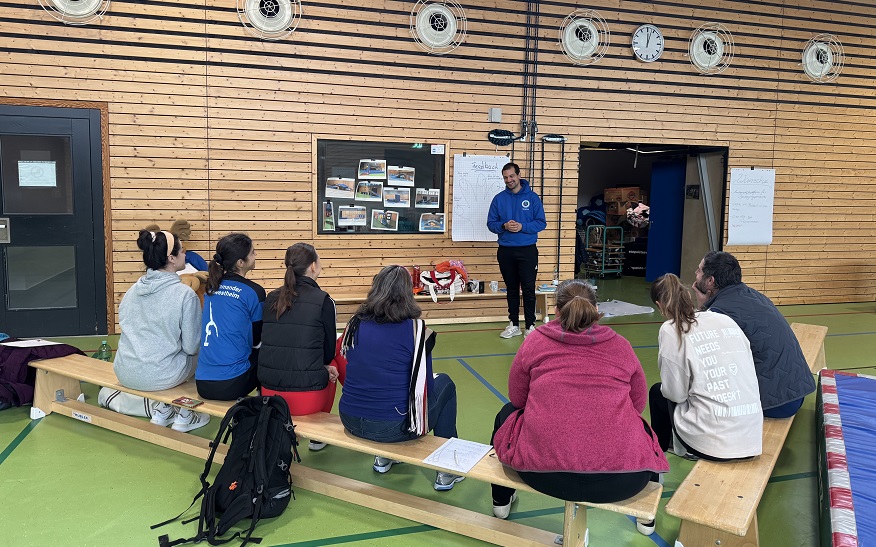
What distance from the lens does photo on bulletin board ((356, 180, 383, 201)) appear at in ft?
25.0

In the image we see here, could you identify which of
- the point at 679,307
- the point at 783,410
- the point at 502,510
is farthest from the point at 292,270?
the point at 783,410

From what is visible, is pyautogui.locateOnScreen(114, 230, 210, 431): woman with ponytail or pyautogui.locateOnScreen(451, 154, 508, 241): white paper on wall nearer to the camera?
pyautogui.locateOnScreen(114, 230, 210, 431): woman with ponytail

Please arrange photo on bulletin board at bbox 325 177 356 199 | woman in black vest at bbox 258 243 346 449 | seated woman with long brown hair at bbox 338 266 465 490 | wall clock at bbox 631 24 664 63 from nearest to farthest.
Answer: seated woman with long brown hair at bbox 338 266 465 490
woman in black vest at bbox 258 243 346 449
photo on bulletin board at bbox 325 177 356 199
wall clock at bbox 631 24 664 63

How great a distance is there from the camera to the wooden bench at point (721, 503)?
2.55 metres

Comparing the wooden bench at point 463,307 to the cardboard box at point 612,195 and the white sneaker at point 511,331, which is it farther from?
the cardboard box at point 612,195

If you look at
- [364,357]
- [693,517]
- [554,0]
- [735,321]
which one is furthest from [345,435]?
[554,0]

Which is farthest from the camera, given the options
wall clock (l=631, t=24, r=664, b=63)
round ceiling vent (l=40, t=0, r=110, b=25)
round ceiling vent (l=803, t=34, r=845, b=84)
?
round ceiling vent (l=803, t=34, r=845, b=84)

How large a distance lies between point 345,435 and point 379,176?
4.80 meters

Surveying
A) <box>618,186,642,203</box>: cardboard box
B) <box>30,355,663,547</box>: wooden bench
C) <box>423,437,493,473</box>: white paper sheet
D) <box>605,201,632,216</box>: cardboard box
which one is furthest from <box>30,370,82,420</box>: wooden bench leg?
<box>618,186,642,203</box>: cardboard box

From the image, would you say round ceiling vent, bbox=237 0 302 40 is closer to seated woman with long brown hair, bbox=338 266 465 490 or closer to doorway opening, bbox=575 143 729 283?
doorway opening, bbox=575 143 729 283

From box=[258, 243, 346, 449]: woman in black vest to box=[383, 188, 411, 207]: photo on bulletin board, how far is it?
4147 mm

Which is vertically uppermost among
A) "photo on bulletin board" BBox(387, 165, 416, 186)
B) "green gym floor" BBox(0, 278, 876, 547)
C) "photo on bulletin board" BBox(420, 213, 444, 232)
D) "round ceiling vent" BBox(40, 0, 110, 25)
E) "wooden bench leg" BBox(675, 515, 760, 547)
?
"round ceiling vent" BBox(40, 0, 110, 25)

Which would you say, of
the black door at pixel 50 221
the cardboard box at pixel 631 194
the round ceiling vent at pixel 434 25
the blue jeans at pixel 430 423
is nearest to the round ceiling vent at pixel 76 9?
the black door at pixel 50 221

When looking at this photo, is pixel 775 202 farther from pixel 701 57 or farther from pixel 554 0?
pixel 554 0
